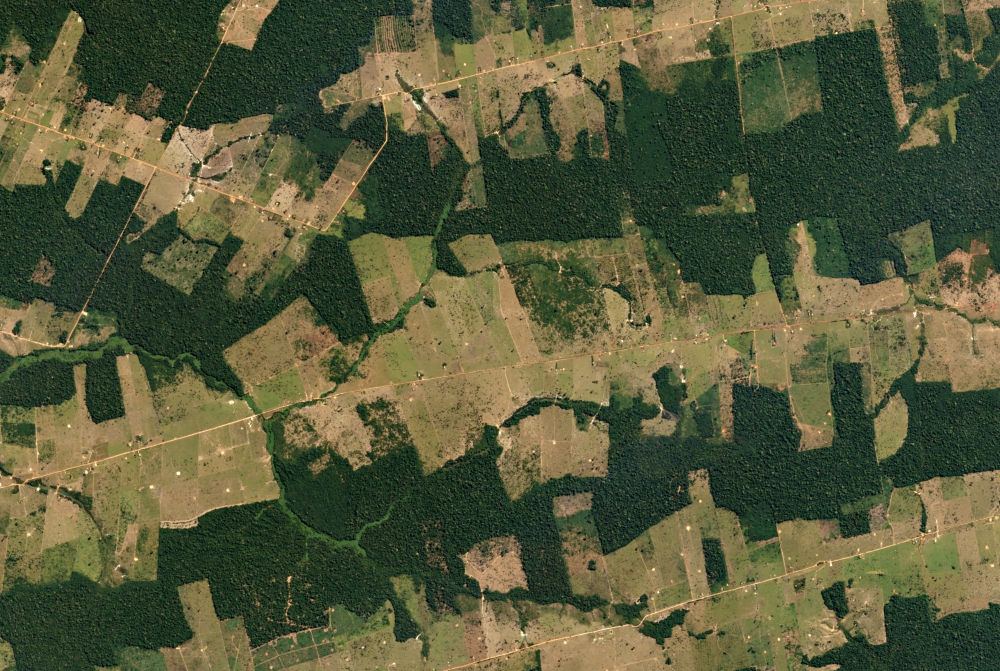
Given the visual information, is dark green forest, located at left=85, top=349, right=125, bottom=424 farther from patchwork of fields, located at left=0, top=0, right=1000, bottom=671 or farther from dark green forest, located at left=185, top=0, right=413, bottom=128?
dark green forest, located at left=185, top=0, right=413, bottom=128

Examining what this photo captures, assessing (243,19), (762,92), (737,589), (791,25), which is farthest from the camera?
(791,25)

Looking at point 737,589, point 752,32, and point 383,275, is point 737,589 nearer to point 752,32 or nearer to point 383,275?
point 383,275

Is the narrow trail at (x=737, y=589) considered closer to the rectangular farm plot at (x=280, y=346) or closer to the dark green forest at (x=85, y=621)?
the dark green forest at (x=85, y=621)

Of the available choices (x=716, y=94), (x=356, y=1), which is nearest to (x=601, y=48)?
(x=716, y=94)

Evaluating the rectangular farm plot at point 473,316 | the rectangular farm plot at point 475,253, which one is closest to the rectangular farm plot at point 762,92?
the rectangular farm plot at point 475,253

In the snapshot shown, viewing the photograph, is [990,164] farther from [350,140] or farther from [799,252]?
[350,140]

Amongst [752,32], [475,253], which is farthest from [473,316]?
[752,32]

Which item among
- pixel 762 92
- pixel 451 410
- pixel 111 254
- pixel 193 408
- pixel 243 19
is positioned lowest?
pixel 451 410

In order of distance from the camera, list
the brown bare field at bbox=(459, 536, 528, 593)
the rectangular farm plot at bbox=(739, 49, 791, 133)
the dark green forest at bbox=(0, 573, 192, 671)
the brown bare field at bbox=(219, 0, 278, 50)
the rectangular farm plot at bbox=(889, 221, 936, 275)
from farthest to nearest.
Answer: the rectangular farm plot at bbox=(889, 221, 936, 275) < the rectangular farm plot at bbox=(739, 49, 791, 133) < the brown bare field at bbox=(219, 0, 278, 50) < the brown bare field at bbox=(459, 536, 528, 593) < the dark green forest at bbox=(0, 573, 192, 671)

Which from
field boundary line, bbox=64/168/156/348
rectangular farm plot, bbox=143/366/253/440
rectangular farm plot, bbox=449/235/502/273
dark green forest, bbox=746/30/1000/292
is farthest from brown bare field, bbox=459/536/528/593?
field boundary line, bbox=64/168/156/348

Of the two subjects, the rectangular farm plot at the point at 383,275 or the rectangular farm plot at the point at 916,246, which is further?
the rectangular farm plot at the point at 916,246
